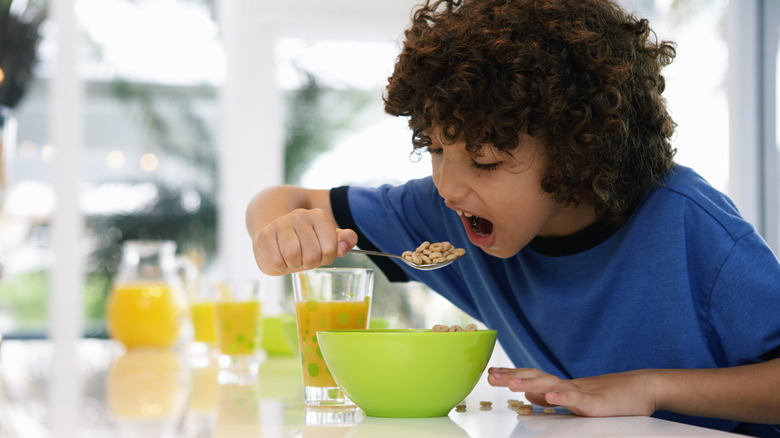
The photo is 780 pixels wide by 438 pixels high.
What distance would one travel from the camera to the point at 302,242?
2.80ft

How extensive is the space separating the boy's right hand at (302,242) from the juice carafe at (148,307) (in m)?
0.93

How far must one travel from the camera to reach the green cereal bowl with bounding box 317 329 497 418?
69 cm

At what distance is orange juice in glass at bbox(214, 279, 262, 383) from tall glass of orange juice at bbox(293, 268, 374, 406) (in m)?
0.44

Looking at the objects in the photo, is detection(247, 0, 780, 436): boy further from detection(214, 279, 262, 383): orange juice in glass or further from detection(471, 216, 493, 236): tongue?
detection(214, 279, 262, 383): orange juice in glass

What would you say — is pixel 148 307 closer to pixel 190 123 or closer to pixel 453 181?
pixel 453 181

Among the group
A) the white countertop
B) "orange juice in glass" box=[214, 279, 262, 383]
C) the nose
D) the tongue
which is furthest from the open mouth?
"orange juice in glass" box=[214, 279, 262, 383]

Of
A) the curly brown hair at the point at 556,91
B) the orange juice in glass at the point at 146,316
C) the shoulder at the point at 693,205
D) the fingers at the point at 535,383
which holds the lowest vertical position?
the orange juice in glass at the point at 146,316

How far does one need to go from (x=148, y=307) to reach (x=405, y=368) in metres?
1.19

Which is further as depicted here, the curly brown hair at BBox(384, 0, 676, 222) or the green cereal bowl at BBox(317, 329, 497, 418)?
the curly brown hair at BBox(384, 0, 676, 222)

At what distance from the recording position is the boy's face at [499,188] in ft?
3.08

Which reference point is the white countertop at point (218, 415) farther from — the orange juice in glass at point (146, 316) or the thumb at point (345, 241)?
the orange juice in glass at point (146, 316)

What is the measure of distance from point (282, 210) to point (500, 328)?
0.41 m

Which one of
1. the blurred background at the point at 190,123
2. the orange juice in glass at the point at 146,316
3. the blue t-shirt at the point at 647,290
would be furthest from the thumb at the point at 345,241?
the blurred background at the point at 190,123

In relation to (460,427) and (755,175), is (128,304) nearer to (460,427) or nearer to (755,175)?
(460,427)
